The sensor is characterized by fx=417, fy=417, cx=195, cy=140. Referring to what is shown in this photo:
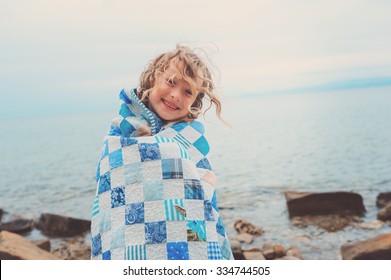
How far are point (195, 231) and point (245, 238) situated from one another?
5.96m

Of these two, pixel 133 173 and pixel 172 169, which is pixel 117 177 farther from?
pixel 172 169

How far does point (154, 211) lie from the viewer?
6.44 feet

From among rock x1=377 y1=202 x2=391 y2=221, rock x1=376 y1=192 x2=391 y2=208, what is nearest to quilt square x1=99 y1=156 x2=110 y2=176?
rock x1=377 y1=202 x2=391 y2=221

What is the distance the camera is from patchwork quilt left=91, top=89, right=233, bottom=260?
1.94 m

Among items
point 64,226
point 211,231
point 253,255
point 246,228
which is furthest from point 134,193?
point 64,226

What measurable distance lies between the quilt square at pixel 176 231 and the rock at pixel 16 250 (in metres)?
3.77

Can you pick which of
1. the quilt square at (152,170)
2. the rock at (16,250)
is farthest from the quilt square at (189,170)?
the rock at (16,250)

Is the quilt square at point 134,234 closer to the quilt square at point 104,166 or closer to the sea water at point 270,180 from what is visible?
the quilt square at point 104,166

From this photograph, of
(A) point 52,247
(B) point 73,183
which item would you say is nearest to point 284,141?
Answer: (B) point 73,183

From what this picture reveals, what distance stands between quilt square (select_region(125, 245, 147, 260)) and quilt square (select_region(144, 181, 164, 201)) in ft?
0.74

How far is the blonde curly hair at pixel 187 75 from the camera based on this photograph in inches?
89.6

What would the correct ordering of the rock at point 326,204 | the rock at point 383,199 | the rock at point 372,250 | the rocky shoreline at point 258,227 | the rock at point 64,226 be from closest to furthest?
1. the rock at point 372,250
2. the rocky shoreline at point 258,227
3. the rock at point 64,226
4. the rock at point 326,204
5. the rock at point 383,199

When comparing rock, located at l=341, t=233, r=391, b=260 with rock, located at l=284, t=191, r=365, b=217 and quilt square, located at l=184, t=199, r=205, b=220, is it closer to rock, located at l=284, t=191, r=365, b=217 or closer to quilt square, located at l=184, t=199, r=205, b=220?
rock, located at l=284, t=191, r=365, b=217
